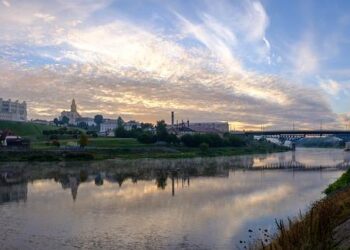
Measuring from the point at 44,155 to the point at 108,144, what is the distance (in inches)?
1023

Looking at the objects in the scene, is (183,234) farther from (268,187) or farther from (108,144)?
(108,144)

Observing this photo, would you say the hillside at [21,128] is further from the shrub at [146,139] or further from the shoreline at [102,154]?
the shoreline at [102,154]

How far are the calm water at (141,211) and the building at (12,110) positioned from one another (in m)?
131

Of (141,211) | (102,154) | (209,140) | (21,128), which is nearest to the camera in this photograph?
(141,211)

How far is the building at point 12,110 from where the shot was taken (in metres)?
173

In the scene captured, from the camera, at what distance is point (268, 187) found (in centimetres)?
4362

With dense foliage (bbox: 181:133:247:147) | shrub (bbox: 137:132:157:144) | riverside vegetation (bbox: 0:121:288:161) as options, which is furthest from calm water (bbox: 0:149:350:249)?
dense foliage (bbox: 181:133:247:147)

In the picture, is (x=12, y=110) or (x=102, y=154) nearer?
(x=102, y=154)

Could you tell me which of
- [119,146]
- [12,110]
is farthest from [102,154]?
[12,110]

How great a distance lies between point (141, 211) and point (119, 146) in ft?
234

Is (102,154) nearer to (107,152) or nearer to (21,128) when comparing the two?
(107,152)

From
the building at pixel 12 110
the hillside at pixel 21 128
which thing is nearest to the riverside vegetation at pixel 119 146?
the hillside at pixel 21 128

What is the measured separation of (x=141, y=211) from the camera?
1113 inches

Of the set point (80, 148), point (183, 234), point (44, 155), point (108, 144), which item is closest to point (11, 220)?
point (183, 234)
